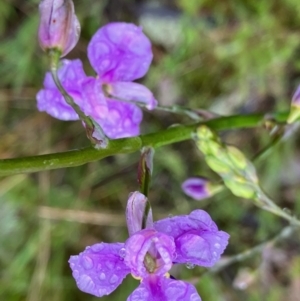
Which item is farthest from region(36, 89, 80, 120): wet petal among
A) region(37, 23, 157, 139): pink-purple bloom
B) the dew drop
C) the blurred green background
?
the blurred green background

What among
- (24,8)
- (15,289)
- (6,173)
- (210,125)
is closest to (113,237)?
(15,289)

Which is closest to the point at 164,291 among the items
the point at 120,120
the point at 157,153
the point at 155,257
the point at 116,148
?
the point at 155,257

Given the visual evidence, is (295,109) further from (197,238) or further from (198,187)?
(197,238)

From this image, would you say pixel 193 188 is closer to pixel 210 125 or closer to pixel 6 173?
pixel 210 125

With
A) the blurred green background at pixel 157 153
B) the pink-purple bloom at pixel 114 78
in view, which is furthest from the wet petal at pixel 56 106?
the blurred green background at pixel 157 153

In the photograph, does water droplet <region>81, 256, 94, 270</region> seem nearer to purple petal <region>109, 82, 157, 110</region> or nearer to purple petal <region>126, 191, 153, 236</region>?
purple petal <region>126, 191, 153, 236</region>

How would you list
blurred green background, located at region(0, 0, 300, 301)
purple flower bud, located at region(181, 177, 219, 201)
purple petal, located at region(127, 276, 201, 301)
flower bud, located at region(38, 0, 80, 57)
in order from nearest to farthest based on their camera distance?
purple petal, located at region(127, 276, 201, 301) < flower bud, located at region(38, 0, 80, 57) < purple flower bud, located at region(181, 177, 219, 201) < blurred green background, located at region(0, 0, 300, 301)

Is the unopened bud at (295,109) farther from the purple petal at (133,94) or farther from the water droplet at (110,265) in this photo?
the water droplet at (110,265)
